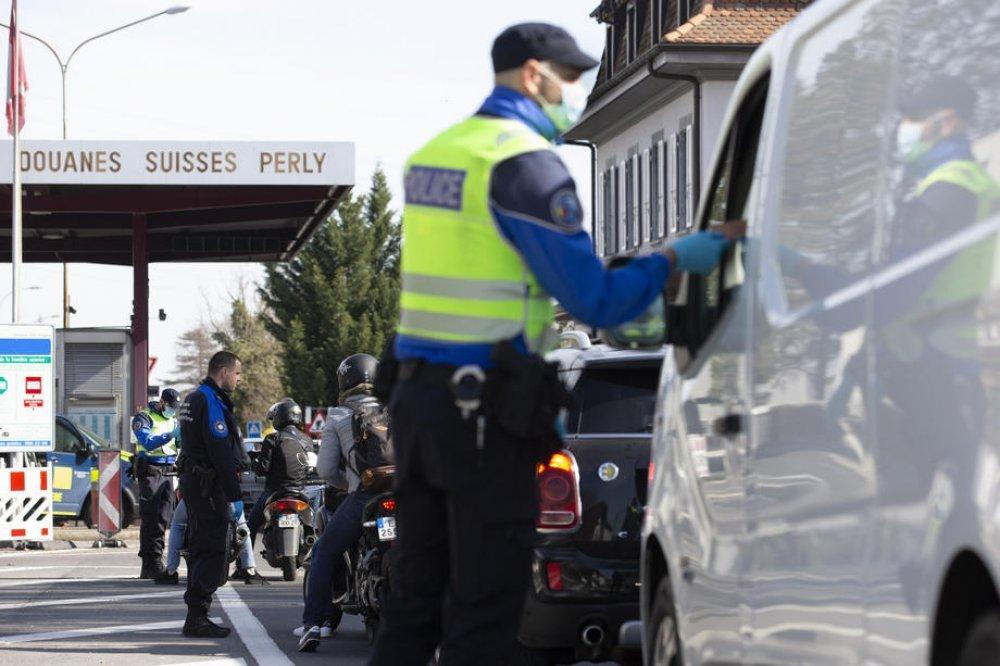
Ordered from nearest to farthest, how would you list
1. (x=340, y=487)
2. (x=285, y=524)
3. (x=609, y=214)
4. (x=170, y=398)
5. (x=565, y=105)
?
→ (x=565, y=105) → (x=340, y=487) → (x=285, y=524) → (x=170, y=398) → (x=609, y=214)

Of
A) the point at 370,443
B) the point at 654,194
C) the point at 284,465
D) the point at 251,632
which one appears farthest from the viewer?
the point at 654,194

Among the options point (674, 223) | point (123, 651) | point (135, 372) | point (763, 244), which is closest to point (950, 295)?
point (763, 244)

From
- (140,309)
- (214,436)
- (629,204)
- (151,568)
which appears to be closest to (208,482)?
(214,436)

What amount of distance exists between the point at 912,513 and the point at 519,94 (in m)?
1.90

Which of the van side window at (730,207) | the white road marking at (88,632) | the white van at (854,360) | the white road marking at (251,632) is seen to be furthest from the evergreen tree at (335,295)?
the white van at (854,360)

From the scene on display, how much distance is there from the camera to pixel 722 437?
495 centimetres

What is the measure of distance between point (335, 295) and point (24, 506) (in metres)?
56.3

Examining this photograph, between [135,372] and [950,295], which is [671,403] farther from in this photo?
[135,372]

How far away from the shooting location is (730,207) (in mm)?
5527

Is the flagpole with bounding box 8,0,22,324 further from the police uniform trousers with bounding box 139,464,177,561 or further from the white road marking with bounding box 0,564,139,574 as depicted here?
the police uniform trousers with bounding box 139,464,177,561

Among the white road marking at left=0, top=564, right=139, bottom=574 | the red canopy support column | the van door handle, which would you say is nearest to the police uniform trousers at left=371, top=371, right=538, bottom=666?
the van door handle

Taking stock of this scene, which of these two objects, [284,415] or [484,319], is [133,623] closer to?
[284,415]

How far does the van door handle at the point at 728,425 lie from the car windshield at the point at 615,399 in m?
3.50

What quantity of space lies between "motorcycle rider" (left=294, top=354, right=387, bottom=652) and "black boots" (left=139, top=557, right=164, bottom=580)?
6885 millimetres
